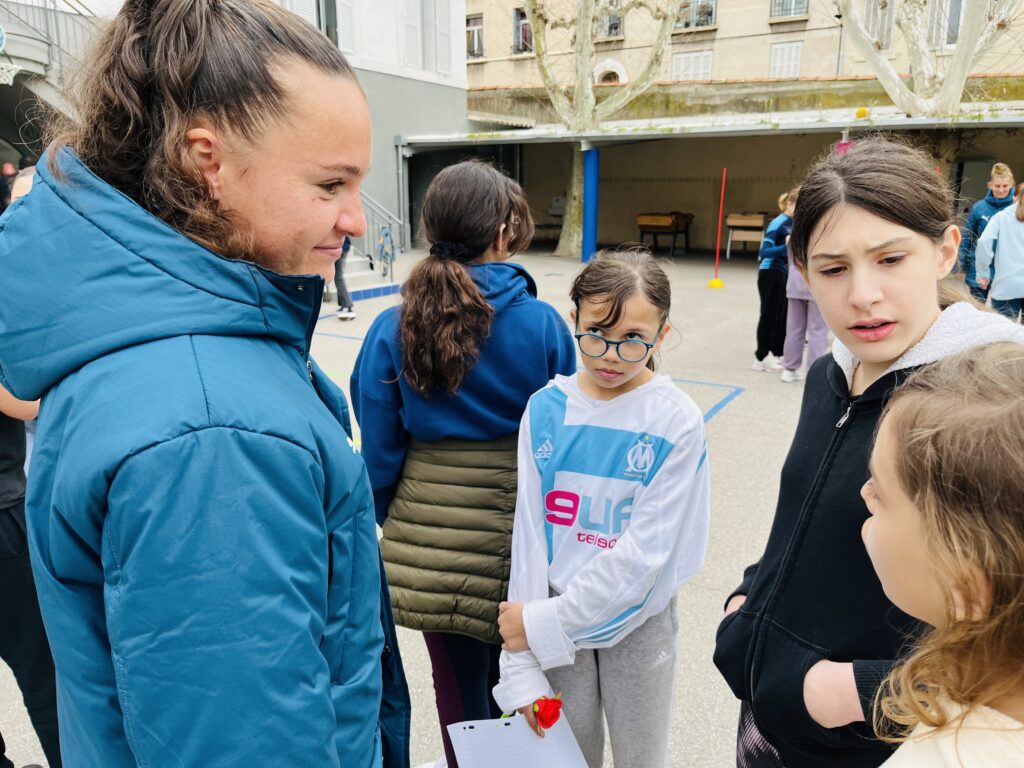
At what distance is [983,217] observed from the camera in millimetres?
6895

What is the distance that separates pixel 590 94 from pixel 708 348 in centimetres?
Answer: 995

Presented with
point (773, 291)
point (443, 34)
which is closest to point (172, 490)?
point (773, 291)

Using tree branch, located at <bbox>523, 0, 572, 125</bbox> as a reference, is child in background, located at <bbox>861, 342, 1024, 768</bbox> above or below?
below

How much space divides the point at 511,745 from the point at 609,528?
1.65 ft

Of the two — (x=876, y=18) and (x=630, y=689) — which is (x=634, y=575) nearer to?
(x=630, y=689)

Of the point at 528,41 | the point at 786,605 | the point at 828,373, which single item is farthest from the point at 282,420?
the point at 528,41

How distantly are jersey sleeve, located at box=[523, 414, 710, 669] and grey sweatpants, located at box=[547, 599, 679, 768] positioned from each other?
0.09 m

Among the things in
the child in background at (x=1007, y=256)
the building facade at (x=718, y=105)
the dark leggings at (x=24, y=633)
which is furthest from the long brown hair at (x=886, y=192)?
the building facade at (x=718, y=105)

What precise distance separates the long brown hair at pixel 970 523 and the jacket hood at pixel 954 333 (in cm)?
33

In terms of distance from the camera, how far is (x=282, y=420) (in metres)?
0.75

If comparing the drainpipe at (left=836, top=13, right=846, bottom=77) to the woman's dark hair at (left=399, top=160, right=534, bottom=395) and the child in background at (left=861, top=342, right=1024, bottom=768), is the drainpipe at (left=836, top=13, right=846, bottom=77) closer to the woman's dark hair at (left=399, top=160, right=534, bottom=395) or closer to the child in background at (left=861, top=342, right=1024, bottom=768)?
the woman's dark hair at (left=399, top=160, right=534, bottom=395)

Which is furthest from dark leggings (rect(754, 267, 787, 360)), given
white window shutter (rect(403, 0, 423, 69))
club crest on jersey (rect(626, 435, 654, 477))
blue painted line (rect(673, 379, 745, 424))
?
white window shutter (rect(403, 0, 423, 69))

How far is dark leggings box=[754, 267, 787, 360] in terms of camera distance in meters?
6.50

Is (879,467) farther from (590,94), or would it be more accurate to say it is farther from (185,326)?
(590,94)
